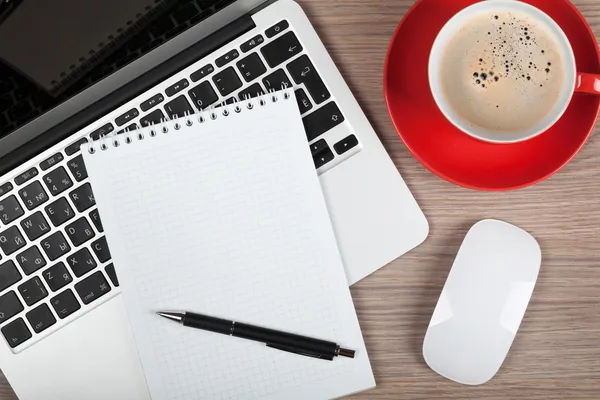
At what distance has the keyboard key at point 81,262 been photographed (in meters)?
0.61

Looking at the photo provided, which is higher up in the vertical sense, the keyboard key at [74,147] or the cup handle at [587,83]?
the keyboard key at [74,147]

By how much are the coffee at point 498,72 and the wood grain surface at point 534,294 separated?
0.08m

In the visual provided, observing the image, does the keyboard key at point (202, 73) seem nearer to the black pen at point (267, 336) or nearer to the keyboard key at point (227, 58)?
the keyboard key at point (227, 58)

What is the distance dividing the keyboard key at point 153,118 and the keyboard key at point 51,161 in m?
0.09

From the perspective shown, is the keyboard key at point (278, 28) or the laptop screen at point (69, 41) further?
the keyboard key at point (278, 28)

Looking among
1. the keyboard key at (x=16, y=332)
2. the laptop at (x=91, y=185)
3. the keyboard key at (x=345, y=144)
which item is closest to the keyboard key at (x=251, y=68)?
the laptop at (x=91, y=185)

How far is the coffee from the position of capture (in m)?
0.57

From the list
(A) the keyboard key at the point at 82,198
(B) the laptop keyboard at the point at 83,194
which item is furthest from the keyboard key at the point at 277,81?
(A) the keyboard key at the point at 82,198

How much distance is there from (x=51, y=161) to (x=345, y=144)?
0.30 metres

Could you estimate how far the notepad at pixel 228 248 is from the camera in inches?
23.6

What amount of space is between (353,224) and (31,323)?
330 mm

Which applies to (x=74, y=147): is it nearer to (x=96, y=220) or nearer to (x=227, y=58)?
(x=96, y=220)

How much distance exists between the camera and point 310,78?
625mm

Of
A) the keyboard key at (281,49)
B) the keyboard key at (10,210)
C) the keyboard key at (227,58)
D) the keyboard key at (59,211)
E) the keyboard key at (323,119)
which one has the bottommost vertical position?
the keyboard key at (323,119)
